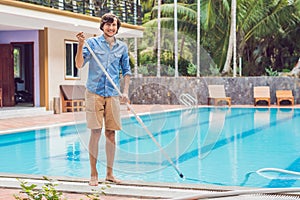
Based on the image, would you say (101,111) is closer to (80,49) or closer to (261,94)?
(80,49)

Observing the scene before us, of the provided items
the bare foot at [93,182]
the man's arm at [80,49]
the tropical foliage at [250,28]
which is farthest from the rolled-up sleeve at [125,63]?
the tropical foliage at [250,28]

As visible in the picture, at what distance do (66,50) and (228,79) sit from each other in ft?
22.3

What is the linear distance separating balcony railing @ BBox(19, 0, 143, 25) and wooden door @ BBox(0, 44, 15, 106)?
252 centimetres

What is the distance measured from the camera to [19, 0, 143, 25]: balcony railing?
15.3 metres

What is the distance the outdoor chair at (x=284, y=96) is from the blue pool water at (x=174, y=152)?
23.7 ft

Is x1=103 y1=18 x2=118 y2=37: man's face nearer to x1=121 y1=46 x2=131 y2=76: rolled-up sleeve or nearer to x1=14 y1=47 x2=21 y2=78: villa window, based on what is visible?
x1=121 y1=46 x2=131 y2=76: rolled-up sleeve

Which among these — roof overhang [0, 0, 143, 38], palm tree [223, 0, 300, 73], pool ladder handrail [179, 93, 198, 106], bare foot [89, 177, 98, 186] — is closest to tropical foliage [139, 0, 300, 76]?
palm tree [223, 0, 300, 73]

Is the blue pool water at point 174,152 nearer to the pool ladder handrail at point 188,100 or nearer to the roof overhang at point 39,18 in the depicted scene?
the pool ladder handrail at point 188,100

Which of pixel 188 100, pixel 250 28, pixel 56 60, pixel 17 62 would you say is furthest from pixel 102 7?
pixel 188 100

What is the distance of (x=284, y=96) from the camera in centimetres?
1988

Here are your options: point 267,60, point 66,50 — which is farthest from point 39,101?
point 267,60

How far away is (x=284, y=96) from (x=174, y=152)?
15.1m

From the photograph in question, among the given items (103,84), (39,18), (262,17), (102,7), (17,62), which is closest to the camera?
(103,84)

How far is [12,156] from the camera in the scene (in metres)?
8.53
